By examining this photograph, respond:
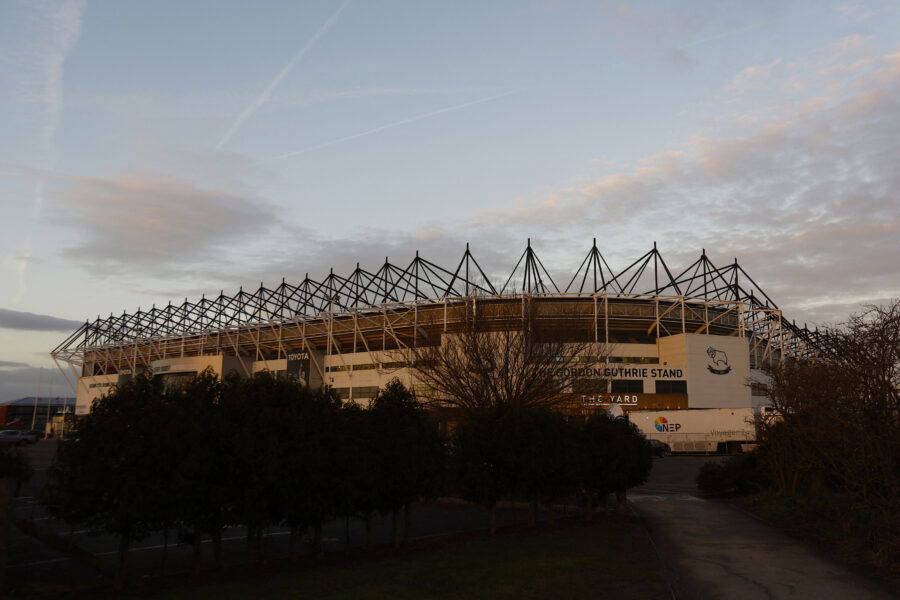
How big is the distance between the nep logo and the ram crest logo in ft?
75.1

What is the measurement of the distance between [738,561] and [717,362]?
72795 mm

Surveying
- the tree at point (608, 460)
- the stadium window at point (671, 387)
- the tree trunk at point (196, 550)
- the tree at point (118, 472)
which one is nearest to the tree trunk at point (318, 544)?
the tree trunk at point (196, 550)

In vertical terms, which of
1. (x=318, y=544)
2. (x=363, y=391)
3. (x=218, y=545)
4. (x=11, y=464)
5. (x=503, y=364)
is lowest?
(x=318, y=544)

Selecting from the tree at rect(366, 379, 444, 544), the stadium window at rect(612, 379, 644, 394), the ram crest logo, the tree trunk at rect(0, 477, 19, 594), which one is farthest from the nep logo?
the tree trunk at rect(0, 477, 19, 594)

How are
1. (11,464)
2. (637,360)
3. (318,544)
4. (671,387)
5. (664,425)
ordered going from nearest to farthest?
(318,544) < (11,464) < (664,425) < (671,387) < (637,360)

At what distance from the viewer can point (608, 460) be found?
73.5ft

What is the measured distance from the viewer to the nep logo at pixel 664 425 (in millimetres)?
61469

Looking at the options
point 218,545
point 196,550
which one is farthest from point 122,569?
point 218,545

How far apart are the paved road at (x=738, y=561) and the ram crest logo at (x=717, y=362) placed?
60714 millimetres

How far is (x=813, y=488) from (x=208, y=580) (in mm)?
20090

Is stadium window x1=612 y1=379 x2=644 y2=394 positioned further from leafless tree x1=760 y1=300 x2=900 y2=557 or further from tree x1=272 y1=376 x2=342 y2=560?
tree x1=272 y1=376 x2=342 y2=560

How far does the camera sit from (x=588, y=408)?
38.9 metres

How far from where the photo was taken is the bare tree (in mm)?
→ 29656

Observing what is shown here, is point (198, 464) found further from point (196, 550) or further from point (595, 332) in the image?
point (595, 332)
